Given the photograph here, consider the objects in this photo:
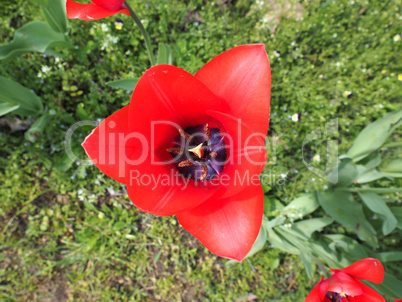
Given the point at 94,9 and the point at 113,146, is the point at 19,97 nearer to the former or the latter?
the point at 94,9

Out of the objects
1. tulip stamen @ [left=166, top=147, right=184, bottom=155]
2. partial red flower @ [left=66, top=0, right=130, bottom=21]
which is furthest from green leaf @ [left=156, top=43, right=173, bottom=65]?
tulip stamen @ [left=166, top=147, right=184, bottom=155]

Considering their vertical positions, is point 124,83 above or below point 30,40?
below

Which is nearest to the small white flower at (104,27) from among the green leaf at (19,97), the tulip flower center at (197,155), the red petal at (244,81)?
the green leaf at (19,97)

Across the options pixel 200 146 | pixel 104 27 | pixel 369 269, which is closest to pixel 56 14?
pixel 104 27

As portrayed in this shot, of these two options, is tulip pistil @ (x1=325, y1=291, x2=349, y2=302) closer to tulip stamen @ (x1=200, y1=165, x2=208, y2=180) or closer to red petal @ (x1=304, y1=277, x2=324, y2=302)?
red petal @ (x1=304, y1=277, x2=324, y2=302)

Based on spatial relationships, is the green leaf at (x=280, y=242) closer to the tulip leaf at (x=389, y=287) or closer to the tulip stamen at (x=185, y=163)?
the tulip leaf at (x=389, y=287)

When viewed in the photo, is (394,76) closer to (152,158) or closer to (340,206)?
(340,206)

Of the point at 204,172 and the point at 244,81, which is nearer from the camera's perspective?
the point at 244,81

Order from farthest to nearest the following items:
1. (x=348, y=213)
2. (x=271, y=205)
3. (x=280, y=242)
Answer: (x=271, y=205)
(x=348, y=213)
(x=280, y=242)
